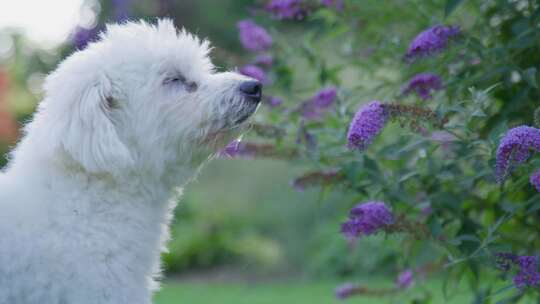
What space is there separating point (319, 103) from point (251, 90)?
87cm

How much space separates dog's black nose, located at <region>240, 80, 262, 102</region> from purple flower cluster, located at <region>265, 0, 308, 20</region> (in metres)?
0.86

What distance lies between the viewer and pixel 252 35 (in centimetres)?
418

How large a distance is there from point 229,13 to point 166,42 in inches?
857

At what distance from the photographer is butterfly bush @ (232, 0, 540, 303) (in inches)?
113

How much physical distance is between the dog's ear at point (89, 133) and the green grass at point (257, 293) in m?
3.96

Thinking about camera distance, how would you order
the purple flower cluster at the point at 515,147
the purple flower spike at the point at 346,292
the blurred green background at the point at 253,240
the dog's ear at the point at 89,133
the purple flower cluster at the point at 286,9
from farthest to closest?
1. the blurred green background at the point at 253,240
2. the purple flower spike at the point at 346,292
3. the purple flower cluster at the point at 286,9
4. the dog's ear at the point at 89,133
5. the purple flower cluster at the point at 515,147

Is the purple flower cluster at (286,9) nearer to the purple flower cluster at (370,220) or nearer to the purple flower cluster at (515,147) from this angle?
the purple flower cluster at (370,220)

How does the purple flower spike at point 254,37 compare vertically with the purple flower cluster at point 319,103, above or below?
above

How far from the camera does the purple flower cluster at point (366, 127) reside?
2.67m

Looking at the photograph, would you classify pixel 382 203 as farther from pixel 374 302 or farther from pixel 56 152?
pixel 374 302

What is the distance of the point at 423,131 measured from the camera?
324cm

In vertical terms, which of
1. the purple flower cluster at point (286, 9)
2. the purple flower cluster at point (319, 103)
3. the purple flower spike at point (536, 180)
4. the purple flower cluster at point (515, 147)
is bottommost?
the purple flower spike at point (536, 180)

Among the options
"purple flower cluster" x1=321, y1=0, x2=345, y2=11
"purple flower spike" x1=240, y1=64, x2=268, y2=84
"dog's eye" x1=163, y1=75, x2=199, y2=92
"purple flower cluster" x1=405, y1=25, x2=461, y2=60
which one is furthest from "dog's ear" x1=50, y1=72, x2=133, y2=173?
"purple flower cluster" x1=321, y1=0, x2=345, y2=11

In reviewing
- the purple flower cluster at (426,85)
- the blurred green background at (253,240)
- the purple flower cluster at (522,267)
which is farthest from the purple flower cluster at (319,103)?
the blurred green background at (253,240)
